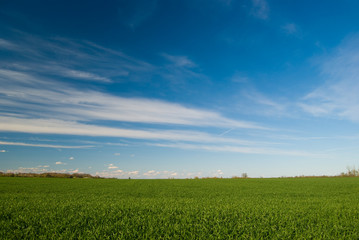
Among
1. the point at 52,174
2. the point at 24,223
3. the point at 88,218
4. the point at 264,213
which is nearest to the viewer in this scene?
the point at 24,223

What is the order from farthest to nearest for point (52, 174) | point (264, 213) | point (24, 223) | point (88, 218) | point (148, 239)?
point (52, 174)
point (264, 213)
point (88, 218)
point (24, 223)
point (148, 239)

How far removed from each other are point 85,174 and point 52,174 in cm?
439

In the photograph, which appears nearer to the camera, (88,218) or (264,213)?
(88,218)

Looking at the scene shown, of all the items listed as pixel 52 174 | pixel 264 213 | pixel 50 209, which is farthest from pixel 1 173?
pixel 264 213

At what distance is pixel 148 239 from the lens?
14.7ft

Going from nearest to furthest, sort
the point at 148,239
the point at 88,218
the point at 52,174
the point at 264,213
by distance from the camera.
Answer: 1. the point at 148,239
2. the point at 88,218
3. the point at 264,213
4. the point at 52,174

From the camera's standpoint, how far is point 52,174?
104 feet

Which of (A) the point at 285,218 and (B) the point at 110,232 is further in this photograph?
(A) the point at 285,218

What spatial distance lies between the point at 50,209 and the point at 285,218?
6.49 meters

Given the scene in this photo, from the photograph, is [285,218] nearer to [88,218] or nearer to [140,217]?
[140,217]

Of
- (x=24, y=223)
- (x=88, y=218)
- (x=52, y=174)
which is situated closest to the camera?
(x=24, y=223)

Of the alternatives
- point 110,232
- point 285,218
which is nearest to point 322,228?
point 285,218

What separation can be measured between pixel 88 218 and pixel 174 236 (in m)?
2.41

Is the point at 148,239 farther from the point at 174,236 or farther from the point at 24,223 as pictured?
the point at 24,223
